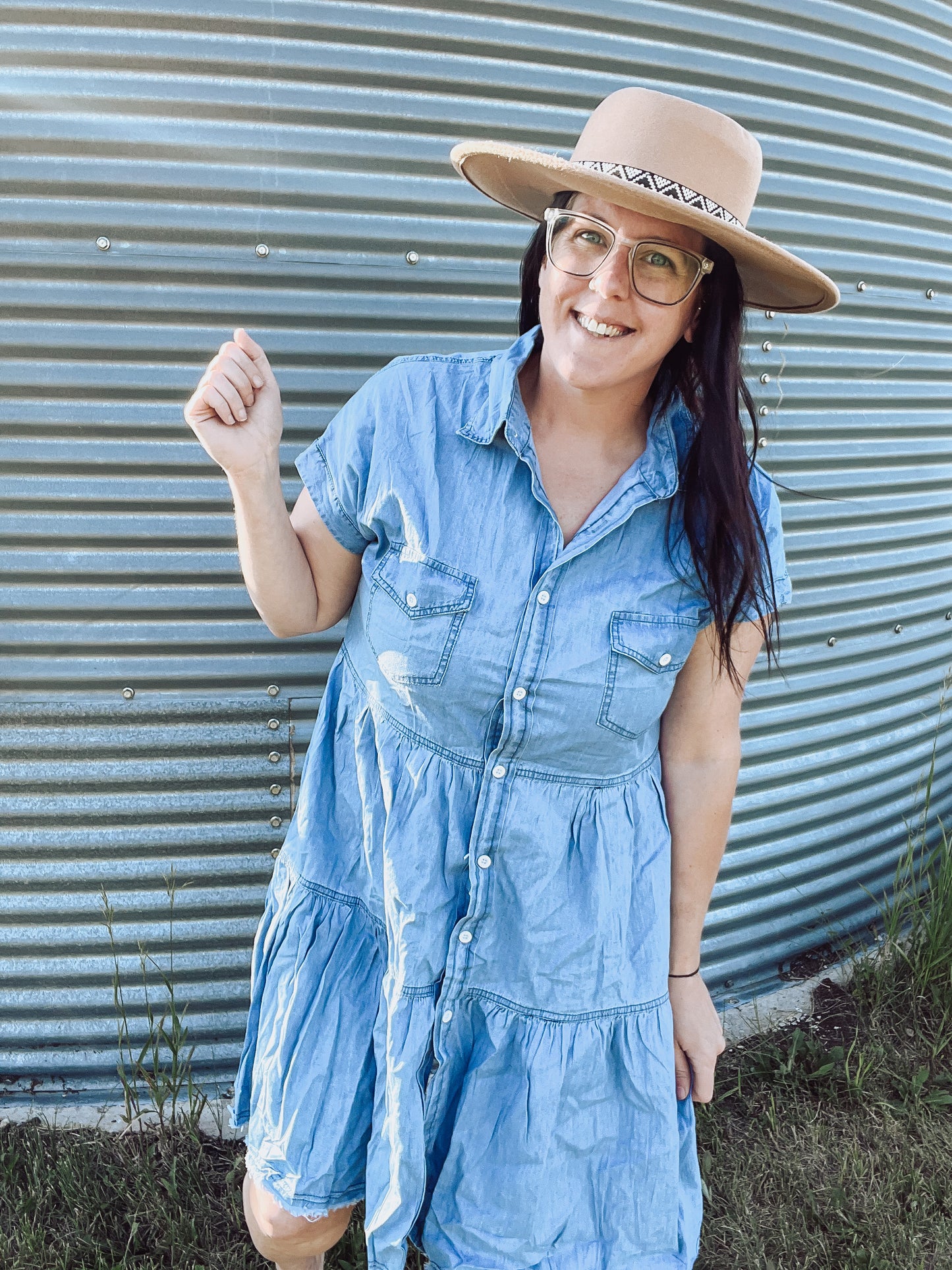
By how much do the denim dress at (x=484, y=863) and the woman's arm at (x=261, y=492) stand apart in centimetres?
7

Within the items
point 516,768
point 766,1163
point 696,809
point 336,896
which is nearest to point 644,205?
point 516,768

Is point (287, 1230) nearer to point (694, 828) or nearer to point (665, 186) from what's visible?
point (694, 828)

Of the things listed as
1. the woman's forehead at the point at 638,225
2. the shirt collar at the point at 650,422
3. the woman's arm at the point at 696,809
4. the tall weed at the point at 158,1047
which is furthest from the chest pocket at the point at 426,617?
the tall weed at the point at 158,1047

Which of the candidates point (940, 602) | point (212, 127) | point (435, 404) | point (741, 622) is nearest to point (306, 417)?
point (212, 127)

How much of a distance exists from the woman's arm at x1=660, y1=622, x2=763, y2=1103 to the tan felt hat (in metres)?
0.69

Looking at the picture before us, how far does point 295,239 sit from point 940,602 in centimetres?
268

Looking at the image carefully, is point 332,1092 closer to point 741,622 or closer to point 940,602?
point 741,622

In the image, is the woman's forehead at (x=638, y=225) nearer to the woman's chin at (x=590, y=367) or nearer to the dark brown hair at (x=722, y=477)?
the dark brown hair at (x=722, y=477)

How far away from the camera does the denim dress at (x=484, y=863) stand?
5.80ft

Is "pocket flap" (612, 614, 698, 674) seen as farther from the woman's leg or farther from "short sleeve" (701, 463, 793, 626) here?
the woman's leg

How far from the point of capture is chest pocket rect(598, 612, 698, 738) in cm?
178

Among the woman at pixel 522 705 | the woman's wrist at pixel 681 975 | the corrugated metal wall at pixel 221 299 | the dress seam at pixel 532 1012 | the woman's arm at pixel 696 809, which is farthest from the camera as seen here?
the corrugated metal wall at pixel 221 299

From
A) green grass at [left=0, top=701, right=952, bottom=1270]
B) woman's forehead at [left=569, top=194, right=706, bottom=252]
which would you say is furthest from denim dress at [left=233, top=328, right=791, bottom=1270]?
green grass at [left=0, top=701, right=952, bottom=1270]

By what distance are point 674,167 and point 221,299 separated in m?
1.19
